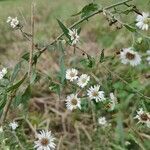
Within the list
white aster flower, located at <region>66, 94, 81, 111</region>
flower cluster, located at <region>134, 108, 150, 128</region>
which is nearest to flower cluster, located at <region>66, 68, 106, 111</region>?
white aster flower, located at <region>66, 94, 81, 111</region>

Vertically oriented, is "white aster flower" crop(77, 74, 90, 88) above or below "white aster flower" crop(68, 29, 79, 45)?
below

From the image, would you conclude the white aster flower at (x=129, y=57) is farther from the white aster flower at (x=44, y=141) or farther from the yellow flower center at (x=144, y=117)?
the white aster flower at (x=44, y=141)

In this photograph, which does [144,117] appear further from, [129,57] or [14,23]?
[14,23]

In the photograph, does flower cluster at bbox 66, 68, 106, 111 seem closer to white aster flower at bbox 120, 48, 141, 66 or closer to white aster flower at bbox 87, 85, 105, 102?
white aster flower at bbox 87, 85, 105, 102

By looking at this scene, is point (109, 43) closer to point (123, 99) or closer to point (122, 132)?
point (123, 99)

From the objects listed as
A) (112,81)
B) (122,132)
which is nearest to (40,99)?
(122,132)

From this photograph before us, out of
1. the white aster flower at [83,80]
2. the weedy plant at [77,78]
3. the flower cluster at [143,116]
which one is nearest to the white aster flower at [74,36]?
the weedy plant at [77,78]
